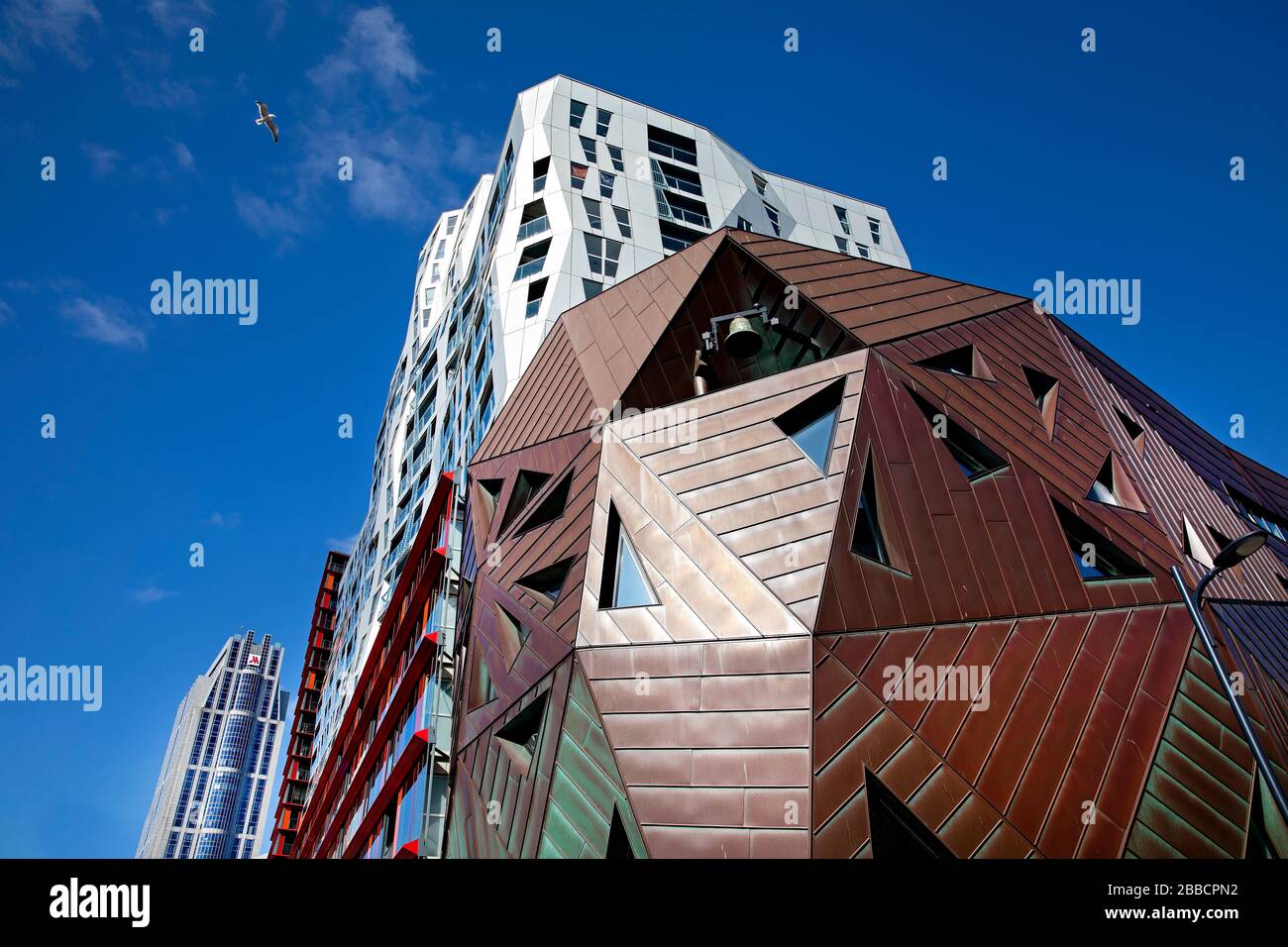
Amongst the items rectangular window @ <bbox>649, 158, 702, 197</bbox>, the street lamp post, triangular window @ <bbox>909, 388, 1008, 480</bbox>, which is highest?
rectangular window @ <bbox>649, 158, 702, 197</bbox>

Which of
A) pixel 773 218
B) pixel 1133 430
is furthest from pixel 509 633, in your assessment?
pixel 773 218

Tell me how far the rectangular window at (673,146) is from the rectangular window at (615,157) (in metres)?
1.82

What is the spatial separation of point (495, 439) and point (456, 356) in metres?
16.9

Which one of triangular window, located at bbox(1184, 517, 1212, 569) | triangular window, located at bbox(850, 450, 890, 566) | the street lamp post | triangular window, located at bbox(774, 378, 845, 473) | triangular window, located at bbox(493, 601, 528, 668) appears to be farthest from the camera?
triangular window, located at bbox(1184, 517, 1212, 569)

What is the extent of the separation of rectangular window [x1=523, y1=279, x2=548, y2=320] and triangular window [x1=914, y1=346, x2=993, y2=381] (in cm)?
1432

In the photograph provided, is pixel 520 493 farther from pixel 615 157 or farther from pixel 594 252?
pixel 615 157

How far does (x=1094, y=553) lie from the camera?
51.7ft

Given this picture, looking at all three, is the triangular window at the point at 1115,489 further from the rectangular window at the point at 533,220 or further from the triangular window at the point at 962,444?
the rectangular window at the point at 533,220

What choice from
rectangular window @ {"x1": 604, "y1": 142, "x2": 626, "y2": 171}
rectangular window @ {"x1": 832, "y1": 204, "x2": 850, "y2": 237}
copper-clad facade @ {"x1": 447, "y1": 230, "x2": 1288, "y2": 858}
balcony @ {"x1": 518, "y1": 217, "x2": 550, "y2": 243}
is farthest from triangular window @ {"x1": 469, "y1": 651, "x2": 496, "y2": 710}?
rectangular window @ {"x1": 832, "y1": 204, "x2": 850, "y2": 237}

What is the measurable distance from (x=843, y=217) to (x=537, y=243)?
68.2 feet

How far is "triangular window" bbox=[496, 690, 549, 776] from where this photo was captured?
15.6 metres

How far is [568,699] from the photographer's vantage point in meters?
14.6

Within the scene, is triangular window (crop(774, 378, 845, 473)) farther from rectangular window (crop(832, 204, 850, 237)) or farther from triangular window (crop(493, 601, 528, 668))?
rectangular window (crop(832, 204, 850, 237))
